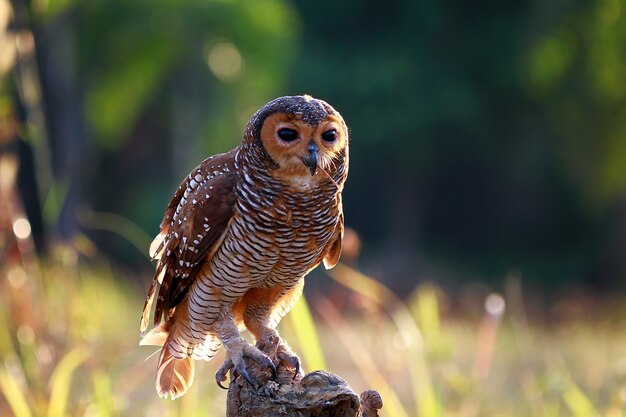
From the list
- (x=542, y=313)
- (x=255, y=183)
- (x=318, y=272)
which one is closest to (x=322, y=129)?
(x=255, y=183)

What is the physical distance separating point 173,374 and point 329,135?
1120mm

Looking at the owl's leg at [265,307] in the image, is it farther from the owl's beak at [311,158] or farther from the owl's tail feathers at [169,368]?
the owl's beak at [311,158]

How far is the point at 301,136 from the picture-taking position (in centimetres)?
279

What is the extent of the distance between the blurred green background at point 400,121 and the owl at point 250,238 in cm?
476

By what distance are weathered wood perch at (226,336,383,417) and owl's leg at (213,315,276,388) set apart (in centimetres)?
2

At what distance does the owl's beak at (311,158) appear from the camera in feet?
9.04

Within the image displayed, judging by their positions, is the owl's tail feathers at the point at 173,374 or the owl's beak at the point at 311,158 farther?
the owl's tail feathers at the point at 173,374

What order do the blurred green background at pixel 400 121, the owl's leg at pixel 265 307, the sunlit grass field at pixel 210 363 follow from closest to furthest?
the owl's leg at pixel 265 307, the sunlit grass field at pixel 210 363, the blurred green background at pixel 400 121

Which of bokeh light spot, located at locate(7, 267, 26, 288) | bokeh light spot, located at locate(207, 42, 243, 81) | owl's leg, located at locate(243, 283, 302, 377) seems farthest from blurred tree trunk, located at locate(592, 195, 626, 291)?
owl's leg, located at locate(243, 283, 302, 377)

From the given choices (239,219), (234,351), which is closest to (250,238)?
(239,219)

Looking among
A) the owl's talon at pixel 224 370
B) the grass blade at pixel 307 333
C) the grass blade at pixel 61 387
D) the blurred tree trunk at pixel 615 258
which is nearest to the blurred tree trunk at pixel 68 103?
the blurred tree trunk at pixel 615 258

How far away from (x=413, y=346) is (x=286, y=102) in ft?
4.99

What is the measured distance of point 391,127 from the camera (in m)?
23.9

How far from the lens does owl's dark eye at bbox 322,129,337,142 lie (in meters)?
2.79
